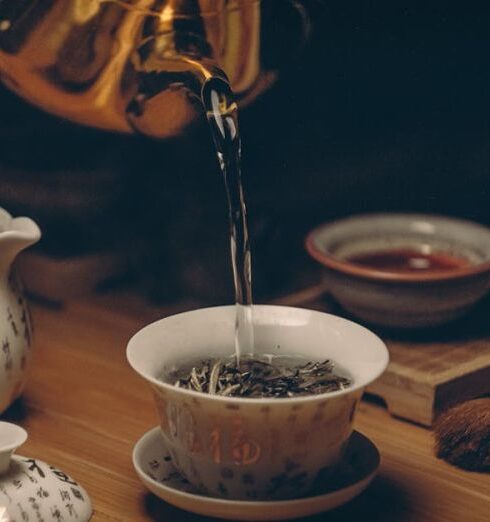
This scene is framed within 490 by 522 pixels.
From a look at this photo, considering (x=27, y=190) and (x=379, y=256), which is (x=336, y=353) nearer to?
(x=379, y=256)

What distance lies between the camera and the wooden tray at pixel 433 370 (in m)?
0.92

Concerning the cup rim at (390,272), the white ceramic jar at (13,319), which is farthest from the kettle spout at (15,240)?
the cup rim at (390,272)

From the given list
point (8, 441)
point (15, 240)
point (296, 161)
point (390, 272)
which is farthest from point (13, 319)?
point (296, 161)

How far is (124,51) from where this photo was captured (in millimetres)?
933

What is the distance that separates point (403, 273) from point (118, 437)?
0.90 ft

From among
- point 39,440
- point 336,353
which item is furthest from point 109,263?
point 336,353

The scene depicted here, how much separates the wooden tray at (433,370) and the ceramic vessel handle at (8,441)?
1.11 feet

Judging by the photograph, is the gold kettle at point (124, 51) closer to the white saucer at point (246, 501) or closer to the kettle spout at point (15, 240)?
the kettle spout at point (15, 240)

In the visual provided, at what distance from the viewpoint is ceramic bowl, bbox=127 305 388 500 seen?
2.31 ft

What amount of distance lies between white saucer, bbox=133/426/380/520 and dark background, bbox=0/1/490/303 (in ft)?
1.18

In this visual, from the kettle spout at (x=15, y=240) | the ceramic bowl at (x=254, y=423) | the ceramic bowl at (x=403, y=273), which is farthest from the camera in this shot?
the ceramic bowl at (x=403, y=273)

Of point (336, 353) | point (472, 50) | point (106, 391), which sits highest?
point (472, 50)

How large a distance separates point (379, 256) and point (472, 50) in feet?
0.92

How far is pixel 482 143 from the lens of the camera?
1273mm
